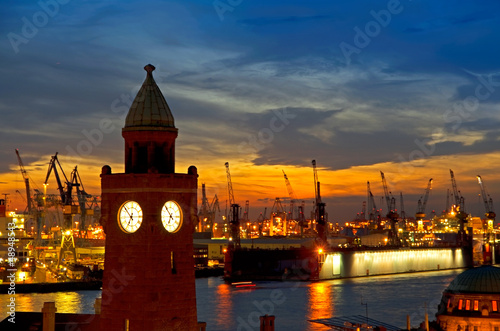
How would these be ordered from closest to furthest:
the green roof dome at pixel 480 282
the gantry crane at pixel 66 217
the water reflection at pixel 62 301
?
the green roof dome at pixel 480 282 → the water reflection at pixel 62 301 → the gantry crane at pixel 66 217

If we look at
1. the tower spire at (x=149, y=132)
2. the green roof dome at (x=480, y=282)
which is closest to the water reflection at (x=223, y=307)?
the green roof dome at (x=480, y=282)

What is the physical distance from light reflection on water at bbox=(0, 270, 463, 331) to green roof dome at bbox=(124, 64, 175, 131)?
52.4 metres

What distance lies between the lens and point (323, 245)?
6107 inches

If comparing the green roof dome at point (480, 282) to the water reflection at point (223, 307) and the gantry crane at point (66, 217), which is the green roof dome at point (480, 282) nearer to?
the water reflection at point (223, 307)

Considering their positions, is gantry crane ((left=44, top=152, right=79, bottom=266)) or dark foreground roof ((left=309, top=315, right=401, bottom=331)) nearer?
dark foreground roof ((left=309, top=315, right=401, bottom=331))

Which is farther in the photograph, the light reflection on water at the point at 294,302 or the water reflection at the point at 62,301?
the water reflection at the point at 62,301

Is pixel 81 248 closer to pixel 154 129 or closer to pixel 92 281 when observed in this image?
pixel 92 281

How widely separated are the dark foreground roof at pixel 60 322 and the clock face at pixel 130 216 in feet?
25.2

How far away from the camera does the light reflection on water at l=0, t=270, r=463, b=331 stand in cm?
7950

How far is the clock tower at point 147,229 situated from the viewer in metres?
16.2

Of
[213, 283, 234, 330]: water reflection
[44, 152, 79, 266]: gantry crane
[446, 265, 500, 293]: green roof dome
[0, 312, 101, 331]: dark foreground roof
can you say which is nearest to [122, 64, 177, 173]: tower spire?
[0, 312, 101, 331]: dark foreground roof

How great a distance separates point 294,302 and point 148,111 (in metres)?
86.7

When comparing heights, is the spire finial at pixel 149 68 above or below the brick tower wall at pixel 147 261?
above

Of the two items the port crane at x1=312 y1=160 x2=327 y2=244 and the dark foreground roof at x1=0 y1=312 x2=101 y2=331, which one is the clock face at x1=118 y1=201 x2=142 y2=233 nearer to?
the dark foreground roof at x1=0 y1=312 x2=101 y2=331
